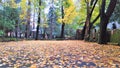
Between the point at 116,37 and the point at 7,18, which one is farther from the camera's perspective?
the point at 7,18

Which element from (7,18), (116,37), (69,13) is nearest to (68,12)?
(69,13)

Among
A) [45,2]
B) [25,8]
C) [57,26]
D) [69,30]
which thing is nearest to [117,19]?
[45,2]

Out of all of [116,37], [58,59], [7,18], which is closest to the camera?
[58,59]

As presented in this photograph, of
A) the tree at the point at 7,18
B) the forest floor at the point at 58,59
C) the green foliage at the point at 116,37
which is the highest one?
the tree at the point at 7,18

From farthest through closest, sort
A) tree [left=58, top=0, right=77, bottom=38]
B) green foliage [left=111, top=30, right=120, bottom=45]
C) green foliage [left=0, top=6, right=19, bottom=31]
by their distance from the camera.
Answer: tree [left=58, top=0, right=77, bottom=38]
green foliage [left=0, top=6, right=19, bottom=31]
green foliage [left=111, top=30, right=120, bottom=45]

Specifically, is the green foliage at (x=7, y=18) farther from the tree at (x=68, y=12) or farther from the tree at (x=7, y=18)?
the tree at (x=68, y=12)

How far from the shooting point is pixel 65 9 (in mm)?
43906

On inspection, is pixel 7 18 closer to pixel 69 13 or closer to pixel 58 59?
pixel 69 13

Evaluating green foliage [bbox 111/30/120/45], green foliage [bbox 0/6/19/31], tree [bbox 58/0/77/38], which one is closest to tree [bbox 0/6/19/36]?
green foliage [bbox 0/6/19/31]

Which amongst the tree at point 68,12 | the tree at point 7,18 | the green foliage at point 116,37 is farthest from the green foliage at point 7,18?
the green foliage at point 116,37

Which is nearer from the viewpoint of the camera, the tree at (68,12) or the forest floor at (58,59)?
the forest floor at (58,59)

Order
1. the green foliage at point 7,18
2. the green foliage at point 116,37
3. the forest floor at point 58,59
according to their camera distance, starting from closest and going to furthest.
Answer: the forest floor at point 58,59
the green foliage at point 116,37
the green foliage at point 7,18

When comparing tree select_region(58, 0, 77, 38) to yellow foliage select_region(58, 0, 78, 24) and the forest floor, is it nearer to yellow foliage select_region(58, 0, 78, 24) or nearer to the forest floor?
yellow foliage select_region(58, 0, 78, 24)

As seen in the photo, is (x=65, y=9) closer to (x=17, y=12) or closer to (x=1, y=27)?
(x=17, y=12)
